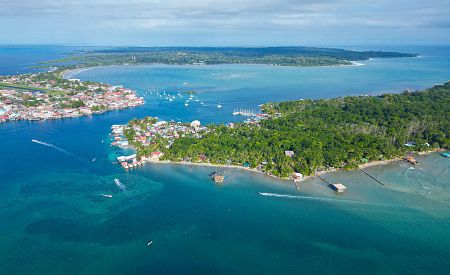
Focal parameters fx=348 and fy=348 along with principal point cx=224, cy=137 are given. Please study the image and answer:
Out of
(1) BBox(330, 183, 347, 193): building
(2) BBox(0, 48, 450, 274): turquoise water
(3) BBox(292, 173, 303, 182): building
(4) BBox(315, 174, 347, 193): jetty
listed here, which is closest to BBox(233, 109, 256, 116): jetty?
(2) BBox(0, 48, 450, 274): turquoise water

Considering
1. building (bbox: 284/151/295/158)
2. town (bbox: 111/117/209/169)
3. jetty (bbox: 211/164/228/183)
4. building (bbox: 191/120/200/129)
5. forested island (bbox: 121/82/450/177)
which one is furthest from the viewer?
building (bbox: 191/120/200/129)

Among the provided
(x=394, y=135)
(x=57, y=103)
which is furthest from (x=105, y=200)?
(x=57, y=103)

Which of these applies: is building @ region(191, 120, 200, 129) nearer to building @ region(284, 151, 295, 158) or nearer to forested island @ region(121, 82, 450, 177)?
forested island @ region(121, 82, 450, 177)

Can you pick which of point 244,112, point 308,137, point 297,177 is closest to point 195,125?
point 244,112

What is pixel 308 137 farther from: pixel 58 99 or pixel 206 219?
pixel 58 99

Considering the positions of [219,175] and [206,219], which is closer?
[206,219]
